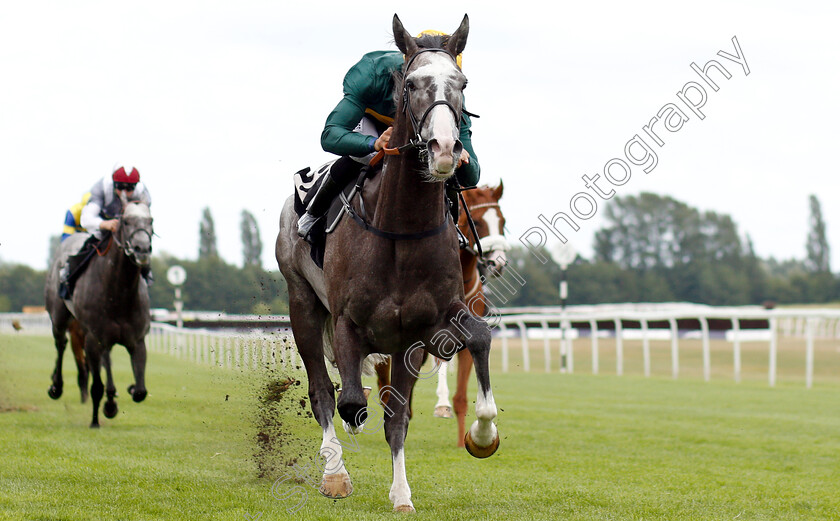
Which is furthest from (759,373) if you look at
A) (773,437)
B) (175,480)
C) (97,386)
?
(175,480)

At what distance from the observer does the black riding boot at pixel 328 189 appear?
15.7 ft

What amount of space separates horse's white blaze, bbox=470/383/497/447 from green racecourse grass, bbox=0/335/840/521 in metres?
0.41

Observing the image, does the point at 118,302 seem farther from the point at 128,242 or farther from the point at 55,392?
the point at 55,392

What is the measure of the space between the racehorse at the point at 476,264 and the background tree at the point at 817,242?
8295cm

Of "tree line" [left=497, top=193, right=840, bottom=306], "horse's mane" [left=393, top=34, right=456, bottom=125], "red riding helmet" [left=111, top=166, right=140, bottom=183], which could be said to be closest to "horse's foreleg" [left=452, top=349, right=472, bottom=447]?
"horse's mane" [left=393, top=34, right=456, bottom=125]

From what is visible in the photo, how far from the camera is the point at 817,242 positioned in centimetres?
8444

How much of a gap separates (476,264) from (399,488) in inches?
133

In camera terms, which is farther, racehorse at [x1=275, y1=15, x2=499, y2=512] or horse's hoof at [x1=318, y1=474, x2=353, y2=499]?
horse's hoof at [x1=318, y1=474, x2=353, y2=499]

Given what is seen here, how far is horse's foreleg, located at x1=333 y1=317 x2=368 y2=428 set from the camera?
4.22 m

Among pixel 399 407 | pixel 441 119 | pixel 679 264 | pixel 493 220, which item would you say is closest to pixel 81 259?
pixel 493 220

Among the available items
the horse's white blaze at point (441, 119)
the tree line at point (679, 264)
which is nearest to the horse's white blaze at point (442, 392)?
the horse's white blaze at point (441, 119)

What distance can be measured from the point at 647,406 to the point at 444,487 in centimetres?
611

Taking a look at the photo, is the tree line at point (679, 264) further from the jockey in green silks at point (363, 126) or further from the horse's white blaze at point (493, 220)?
the jockey in green silks at point (363, 126)

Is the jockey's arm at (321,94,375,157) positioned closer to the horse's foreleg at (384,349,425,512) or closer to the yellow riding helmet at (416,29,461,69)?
the yellow riding helmet at (416,29,461,69)
